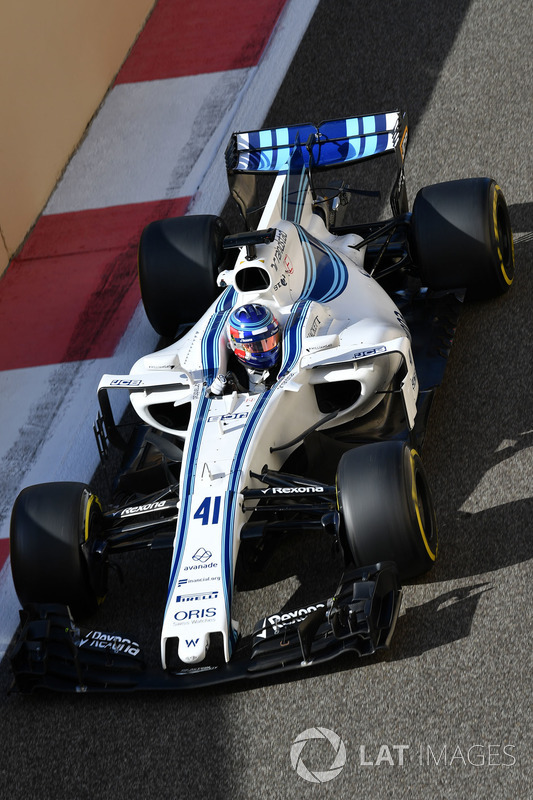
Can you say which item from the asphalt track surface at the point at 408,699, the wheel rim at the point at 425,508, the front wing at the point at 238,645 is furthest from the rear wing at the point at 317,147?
the front wing at the point at 238,645

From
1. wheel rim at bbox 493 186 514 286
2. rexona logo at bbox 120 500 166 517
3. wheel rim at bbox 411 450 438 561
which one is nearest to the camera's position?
wheel rim at bbox 411 450 438 561

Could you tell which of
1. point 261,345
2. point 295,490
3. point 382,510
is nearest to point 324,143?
point 261,345

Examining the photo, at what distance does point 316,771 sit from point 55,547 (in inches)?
68.2

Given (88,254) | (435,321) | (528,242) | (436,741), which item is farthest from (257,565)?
(88,254)

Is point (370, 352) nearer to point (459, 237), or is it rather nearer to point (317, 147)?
point (459, 237)

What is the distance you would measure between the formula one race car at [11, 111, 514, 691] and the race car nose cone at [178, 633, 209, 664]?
0.4 inches

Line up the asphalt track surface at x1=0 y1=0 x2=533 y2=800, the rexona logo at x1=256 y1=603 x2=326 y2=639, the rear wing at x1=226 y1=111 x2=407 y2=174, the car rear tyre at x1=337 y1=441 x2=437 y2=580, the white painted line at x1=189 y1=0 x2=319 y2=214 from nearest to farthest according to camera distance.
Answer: the asphalt track surface at x1=0 y1=0 x2=533 y2=800
the rexona logo at x1=256 y1=603 x2=326 y2=639
the car rear tyre at x1=337 y1=441 x2=437 y2=580
the rear wing at x1=226 y1=111 x2=407 y2=174
the white painted line at x1=189 y1=0 x2=319 y2=214

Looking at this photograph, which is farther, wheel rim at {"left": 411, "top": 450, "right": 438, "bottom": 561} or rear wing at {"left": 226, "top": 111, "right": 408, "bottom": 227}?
rear wing at {"left": 226, "top": 111, "right": 408, "bottom": 227}

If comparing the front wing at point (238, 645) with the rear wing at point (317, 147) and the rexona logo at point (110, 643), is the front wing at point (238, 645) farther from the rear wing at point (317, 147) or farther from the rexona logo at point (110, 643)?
the rear wing at point (317, 147)

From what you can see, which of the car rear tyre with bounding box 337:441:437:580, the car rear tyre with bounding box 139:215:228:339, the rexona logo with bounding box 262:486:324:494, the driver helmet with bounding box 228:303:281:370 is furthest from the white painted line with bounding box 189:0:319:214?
the car rear tyre with bounding box 337:441:437:580

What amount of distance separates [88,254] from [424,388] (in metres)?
3.88

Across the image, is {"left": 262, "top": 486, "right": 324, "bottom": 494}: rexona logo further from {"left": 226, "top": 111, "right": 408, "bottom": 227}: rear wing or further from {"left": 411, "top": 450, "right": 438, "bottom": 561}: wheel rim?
{"left": 226, "top": 111, "right": 408, "bottom": 227}: rear wing

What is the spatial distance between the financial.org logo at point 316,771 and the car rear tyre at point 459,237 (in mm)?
3499

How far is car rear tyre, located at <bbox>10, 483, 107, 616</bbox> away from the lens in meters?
6.11
